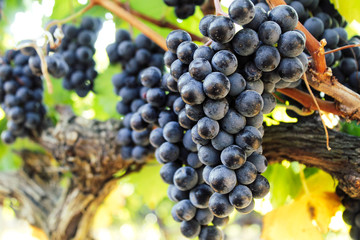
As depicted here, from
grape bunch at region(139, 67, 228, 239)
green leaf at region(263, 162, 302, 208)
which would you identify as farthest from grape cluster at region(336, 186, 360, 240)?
grape bunch at region(139, 67, 228, 239)

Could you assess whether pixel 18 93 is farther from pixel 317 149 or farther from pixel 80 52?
pixel 317 149

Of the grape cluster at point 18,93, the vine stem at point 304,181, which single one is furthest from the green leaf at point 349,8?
the grape cluster at point 18,93

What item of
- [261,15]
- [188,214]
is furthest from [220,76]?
[188,214]

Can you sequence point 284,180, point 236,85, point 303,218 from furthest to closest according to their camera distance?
point 284,180, point 303,218, point 236,85

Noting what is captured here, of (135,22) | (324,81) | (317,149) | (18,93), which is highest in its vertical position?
(324,81)

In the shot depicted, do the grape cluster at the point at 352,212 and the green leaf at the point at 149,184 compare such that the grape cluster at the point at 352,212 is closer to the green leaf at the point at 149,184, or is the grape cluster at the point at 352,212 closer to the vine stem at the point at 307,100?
the vine stem at the point at 307,100

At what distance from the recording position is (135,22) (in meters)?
1.22

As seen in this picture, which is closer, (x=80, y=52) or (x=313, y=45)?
(x=313, y=45)

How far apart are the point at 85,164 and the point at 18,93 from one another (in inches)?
17.3

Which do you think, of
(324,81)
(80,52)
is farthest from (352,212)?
(80,52)

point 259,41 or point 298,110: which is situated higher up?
point 259,41

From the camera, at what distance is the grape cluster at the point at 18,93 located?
1533 mm

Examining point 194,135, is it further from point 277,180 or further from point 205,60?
point 277,180

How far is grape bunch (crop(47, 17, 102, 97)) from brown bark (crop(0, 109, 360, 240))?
19 centimetres
